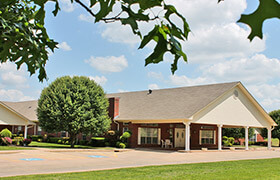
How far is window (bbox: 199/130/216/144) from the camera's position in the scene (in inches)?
1404

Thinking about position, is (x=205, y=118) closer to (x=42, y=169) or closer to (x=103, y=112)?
(x=103, y=112)

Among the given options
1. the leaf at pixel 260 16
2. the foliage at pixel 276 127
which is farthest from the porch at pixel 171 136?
the leaf at pixel 260 16

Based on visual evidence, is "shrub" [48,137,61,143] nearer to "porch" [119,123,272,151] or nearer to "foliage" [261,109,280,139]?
"porch" [119,123,272,151]

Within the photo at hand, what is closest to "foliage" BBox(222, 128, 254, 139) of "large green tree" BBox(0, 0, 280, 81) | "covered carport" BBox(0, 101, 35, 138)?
"covered carport" BBox(0, 101, 35, 138)

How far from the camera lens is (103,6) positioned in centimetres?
253

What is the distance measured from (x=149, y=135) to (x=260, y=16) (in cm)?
3114

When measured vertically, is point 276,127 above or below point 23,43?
below

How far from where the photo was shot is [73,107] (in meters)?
27.5

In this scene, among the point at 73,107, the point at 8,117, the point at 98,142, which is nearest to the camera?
the point at 73,107

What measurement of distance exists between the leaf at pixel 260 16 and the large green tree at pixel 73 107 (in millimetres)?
26350

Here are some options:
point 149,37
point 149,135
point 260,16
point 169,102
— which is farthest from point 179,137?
point 260,16

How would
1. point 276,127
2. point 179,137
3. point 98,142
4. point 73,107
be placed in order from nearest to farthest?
1. point 73,107
2. point 98,142
3. point 179,137
4. point 276,127

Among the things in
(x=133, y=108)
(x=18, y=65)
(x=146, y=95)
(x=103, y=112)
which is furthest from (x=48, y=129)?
(x=18, y=65)

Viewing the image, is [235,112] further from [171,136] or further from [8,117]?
[8,117]
